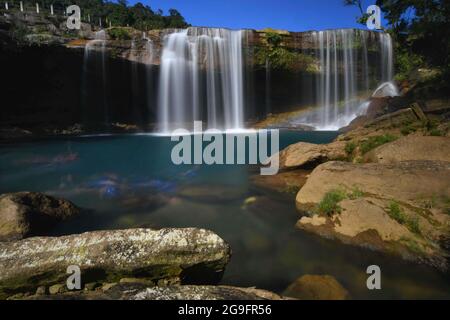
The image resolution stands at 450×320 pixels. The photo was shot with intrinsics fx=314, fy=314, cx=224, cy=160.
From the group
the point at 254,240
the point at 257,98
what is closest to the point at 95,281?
the point at 254,240

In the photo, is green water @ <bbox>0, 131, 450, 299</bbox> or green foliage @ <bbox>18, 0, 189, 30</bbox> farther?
green foliage @ <bbox>18, 0, 189, 30</bbox>

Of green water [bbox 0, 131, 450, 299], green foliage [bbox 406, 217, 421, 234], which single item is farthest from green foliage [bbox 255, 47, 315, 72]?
green foliage [bbox 406, 217, 421, 234]

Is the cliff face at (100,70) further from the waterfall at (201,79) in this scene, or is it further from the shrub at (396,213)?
the shrub at (396,213)

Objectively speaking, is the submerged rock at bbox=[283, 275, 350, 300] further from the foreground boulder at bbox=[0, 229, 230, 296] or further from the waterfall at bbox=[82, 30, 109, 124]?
the waterfall at bbox=[82, 30, 109, 124]

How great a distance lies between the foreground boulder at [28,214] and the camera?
560 centimetres

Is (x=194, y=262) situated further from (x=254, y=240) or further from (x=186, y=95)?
(x=186, y=95)

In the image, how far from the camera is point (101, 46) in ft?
72.0

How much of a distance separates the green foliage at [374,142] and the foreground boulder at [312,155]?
23.2 inches

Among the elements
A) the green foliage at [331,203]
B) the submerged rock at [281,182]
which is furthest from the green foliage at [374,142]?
the green foliage at [331,203]

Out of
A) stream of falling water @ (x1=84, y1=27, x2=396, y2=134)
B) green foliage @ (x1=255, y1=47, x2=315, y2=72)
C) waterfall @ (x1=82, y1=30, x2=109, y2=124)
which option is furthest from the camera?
green foliage @ (x1=255, y1=47, x2=315, y2=72)

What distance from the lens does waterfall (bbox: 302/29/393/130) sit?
26875 mm

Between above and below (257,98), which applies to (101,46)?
above

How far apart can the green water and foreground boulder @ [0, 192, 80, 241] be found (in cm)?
31

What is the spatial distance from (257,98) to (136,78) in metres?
10.5
